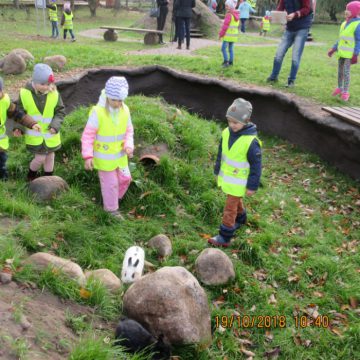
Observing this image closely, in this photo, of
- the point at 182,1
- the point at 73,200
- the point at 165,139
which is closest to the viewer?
the point at 73,200

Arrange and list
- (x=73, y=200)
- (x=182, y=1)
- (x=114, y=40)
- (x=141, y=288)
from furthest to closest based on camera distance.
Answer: (x=114, y=40)
(x=182, y=1)
(x=73, y=200)
(x=141, y=288)

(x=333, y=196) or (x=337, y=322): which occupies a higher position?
(x=333, y=196)

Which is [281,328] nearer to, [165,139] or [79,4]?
[165,139]

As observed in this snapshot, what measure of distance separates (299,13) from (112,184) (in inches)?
218

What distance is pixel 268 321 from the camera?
4016 mm

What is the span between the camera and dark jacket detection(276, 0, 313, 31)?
26.9 feet

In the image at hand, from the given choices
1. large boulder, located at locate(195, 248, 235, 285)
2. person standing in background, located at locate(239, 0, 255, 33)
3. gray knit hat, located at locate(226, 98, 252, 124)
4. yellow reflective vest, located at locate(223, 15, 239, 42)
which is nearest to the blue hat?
gray knit hat, located at locate(226, 98, 252, 124)

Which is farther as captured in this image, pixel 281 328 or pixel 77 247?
pixel 77 247

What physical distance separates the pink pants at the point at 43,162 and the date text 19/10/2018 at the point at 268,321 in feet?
9.34

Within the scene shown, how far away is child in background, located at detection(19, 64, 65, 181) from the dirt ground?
223cm

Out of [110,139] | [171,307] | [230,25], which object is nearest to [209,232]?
[110,139]

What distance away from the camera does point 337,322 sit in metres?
4.02

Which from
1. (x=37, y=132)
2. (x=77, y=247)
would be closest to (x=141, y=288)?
(x=77, y=247)

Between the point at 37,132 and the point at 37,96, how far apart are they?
0.42m
